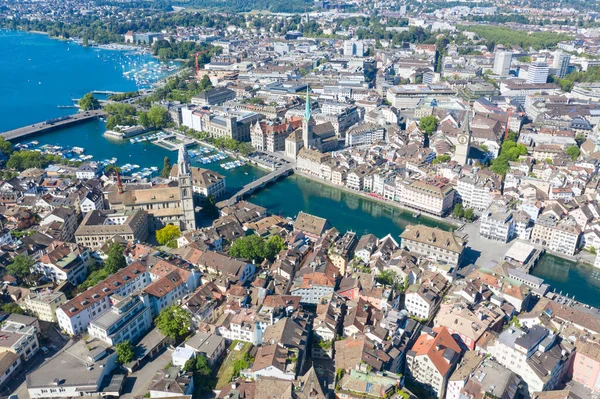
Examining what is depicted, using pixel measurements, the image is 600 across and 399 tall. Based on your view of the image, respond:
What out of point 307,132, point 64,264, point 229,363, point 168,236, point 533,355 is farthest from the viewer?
point 307,132

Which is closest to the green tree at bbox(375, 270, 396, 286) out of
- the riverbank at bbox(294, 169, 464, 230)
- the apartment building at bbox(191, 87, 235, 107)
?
the riverbank at bbox(294, 169, 464, 230)

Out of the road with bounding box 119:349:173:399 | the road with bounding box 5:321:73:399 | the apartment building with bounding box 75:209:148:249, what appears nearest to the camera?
the road with bounding box 119:349:173:399

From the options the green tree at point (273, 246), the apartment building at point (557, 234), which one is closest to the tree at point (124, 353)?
the green tree at point (273, 246)

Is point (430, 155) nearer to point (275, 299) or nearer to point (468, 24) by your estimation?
point (275, 299)

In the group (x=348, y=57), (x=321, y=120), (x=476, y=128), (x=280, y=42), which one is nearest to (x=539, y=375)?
(x=476, y=128)

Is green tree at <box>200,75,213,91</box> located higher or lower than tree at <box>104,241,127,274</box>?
higher

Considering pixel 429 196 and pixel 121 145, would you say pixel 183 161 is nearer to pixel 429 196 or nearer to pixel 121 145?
pixel 429 196

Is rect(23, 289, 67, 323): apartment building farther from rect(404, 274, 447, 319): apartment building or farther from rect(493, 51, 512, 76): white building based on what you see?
rect(493, 51, 512, 76): white building

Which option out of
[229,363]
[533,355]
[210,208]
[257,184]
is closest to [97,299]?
[229,363]
